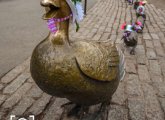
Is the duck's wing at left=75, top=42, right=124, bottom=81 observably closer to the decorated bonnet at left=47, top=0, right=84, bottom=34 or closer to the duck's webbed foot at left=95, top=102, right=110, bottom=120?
the decorated bonnet at left=47, top=0, right=84, bottom=34

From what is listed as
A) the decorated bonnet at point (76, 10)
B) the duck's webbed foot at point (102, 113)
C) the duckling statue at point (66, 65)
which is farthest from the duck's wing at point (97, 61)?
the duck's webbed foot at point (102, 113)

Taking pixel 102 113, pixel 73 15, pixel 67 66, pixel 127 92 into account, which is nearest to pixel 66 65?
pixel 67 66

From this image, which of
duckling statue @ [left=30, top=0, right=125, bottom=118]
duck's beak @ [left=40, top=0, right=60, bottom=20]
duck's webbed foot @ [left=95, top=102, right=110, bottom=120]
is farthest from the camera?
duck's webbed foot @ [left=95, top=102, right=110, bottom=120]

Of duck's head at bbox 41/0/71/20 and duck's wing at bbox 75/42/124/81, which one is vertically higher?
duck's head at bbox 41/0/71/20

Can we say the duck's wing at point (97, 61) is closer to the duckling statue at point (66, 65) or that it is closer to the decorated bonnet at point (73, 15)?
the duckling statue at point (66, 65)

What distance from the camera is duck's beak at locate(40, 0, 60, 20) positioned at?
2.59 m

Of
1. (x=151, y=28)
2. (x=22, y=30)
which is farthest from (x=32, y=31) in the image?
(x=151, y=28)

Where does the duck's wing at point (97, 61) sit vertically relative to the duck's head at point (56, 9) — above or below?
below

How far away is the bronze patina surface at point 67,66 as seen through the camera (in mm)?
2746

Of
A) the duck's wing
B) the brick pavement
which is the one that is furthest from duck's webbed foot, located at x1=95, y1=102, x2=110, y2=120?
the duck's wing

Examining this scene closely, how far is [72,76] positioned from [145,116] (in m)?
1.52

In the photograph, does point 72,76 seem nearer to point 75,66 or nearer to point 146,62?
point 75,66

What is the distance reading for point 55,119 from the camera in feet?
11.9

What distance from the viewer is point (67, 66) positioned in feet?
9.00
